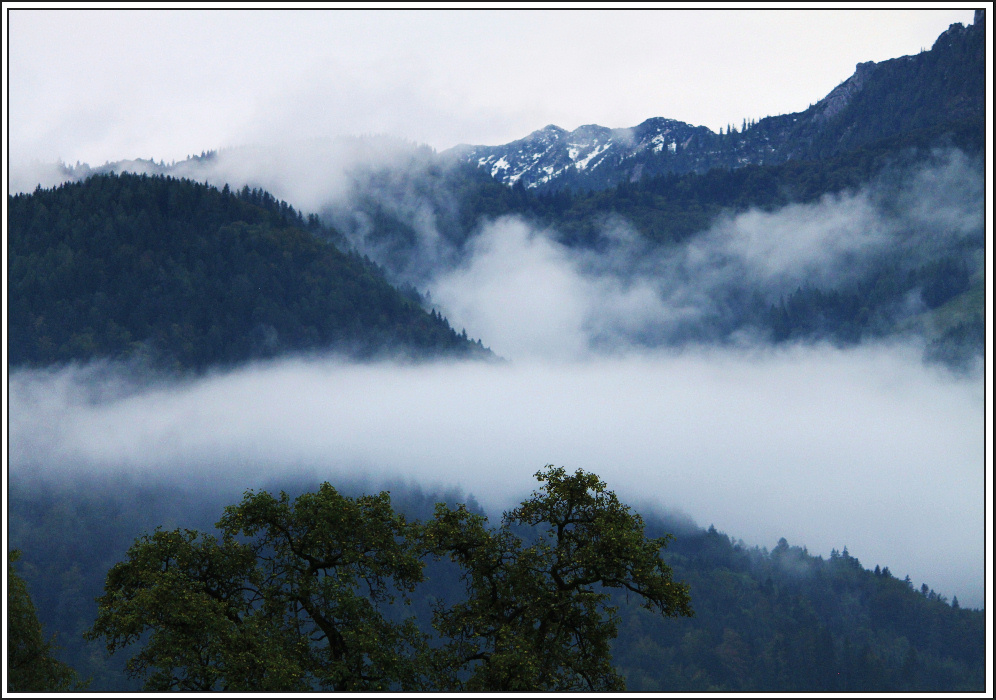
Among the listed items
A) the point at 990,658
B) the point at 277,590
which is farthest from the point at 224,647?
the point at 990,658

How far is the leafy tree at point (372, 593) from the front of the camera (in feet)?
94.6

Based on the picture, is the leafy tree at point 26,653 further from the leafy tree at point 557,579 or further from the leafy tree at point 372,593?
the leafy tree at point 557,579

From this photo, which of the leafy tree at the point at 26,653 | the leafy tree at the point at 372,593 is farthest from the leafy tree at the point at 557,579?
the leafy tree at the point at 26,653

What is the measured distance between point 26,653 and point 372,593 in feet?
41.8

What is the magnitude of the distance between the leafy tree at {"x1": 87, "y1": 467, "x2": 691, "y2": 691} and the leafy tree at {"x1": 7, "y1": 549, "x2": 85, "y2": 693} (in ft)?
9.76

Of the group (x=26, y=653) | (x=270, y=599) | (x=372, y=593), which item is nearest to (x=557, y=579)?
(x=372, y=593)

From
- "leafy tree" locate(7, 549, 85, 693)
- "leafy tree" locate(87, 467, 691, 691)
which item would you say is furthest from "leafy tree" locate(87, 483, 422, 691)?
"leafy tree" locate(7, 549, 85, 693)

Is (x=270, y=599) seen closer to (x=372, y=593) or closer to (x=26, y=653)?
(x=372, y=593)

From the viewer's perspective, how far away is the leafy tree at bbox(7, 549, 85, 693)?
30.7 m

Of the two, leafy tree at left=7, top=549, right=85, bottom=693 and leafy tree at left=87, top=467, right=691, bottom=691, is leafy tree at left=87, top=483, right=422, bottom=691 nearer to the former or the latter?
leafy tree at left=87, top=467, right=691, bottom=691

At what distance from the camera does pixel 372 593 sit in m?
33.7

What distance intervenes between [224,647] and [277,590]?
11.1 feet

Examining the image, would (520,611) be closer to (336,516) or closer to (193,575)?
(336,516)

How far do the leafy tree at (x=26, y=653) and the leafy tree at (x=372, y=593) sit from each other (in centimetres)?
297
